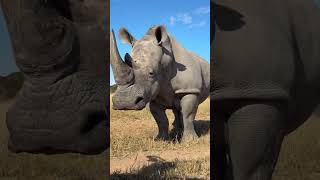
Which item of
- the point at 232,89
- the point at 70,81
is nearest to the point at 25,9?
the point at 70,81

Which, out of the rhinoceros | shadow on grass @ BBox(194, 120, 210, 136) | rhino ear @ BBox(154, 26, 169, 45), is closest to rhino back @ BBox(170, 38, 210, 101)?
shadow on grass @ BBox(194, 120, 210, 136)

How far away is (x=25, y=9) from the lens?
2.69 feet

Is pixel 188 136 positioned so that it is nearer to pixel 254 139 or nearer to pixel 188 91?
pixel 188 91

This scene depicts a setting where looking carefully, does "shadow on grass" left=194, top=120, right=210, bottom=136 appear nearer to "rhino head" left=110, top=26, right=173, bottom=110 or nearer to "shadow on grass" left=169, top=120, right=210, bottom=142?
"shadow on grass" left=169, top=120, right=210, bottom=142

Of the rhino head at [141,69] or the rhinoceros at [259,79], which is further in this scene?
the rhino head at [141,69]

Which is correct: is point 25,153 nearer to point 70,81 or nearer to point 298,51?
point 70,81

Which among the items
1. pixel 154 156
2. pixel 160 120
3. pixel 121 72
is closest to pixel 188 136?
pixel 160 120

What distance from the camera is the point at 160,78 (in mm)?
3842

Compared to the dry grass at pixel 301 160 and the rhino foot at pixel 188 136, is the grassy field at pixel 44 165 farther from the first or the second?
the rhino foot at pixel 188 136

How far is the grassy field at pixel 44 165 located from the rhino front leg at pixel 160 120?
11.7ft

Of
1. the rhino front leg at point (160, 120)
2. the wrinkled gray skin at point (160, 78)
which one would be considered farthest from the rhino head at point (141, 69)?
the rhino front leg at point (160, 120)

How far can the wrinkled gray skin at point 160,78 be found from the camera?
2.92m

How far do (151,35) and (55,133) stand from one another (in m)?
2.97

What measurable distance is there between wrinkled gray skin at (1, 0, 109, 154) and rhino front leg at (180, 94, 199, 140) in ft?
11.5
